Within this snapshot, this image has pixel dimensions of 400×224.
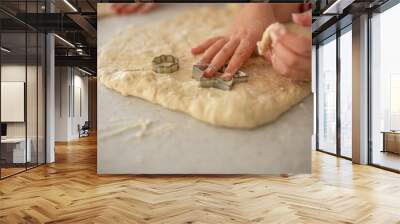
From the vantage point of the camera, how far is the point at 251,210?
4.14 meters

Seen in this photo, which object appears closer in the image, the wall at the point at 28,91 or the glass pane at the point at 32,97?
the wall at the point at 28,91

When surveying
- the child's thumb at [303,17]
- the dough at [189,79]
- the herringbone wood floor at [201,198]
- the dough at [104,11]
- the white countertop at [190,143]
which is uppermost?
the dough at [104,11]

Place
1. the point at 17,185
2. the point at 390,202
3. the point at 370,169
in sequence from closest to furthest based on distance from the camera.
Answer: the point at 390,202
the point at 17,185
the point at 370,169

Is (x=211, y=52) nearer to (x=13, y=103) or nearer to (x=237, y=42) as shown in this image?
(x=237, y=42)

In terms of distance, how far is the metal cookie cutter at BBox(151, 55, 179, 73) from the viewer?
6.20 meters

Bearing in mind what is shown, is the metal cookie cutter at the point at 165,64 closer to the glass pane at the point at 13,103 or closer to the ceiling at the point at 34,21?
the ceiling at the point at 34,21

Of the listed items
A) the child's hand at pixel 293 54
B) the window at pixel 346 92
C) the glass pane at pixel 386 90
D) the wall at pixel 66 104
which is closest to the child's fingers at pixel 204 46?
the child's hand at pixel 293 54

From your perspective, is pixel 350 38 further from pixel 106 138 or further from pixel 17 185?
pixel 17 185

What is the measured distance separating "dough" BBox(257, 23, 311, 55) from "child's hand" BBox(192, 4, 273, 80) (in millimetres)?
83

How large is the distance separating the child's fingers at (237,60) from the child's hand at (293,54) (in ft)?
1.21

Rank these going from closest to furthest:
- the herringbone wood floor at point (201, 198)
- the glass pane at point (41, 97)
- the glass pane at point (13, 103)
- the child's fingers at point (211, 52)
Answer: the herringbone wood floor at point (201, 198)
the glass pane at point (13, 103)
the child's fingers at point (211, 52)
the glass pane at point (41, 97)

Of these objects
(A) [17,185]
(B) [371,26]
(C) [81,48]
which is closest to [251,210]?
(A) [17,185]

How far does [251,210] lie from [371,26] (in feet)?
17.5

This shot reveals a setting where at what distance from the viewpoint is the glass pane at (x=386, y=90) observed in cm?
689
